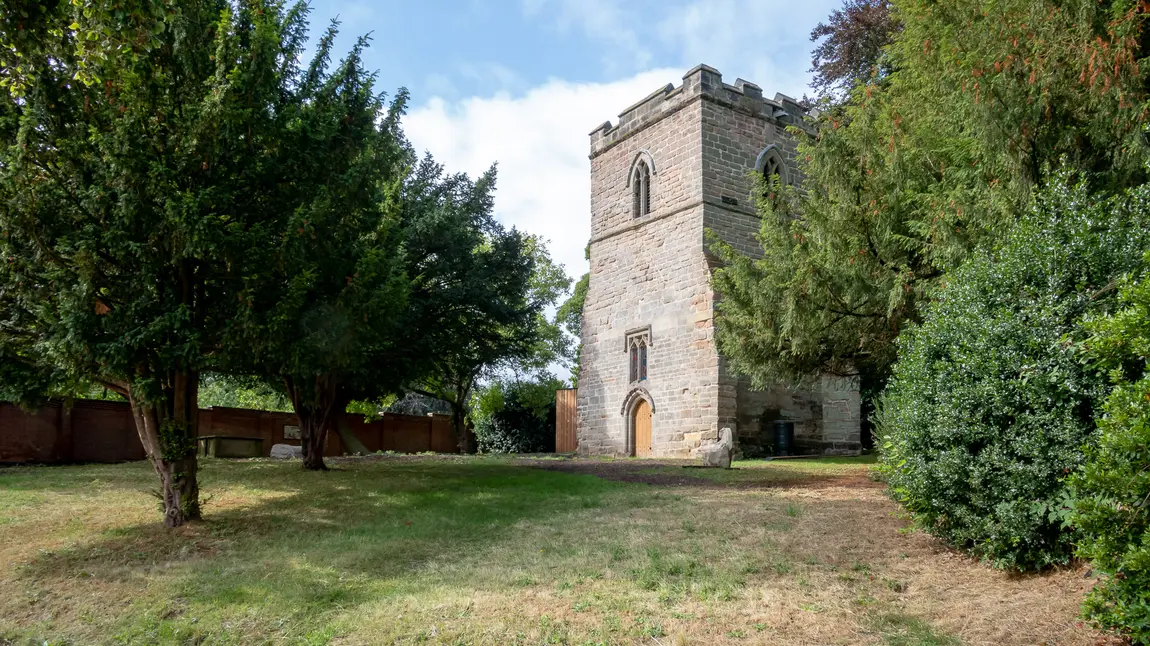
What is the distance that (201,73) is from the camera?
849 cm

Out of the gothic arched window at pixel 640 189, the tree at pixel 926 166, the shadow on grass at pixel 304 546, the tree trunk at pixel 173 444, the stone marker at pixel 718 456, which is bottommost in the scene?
the shadow on grass at pixel 304 546

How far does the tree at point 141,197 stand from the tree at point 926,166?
7.09 meters

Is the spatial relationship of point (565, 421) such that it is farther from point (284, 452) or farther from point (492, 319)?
point (284, 452)

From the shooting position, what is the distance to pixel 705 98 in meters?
19.5

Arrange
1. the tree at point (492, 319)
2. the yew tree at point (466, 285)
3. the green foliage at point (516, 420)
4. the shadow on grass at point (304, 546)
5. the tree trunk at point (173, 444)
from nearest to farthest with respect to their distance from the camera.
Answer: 1. the shadow on grass at point (304, 546)
2. the tree trunk at point (173, 444)
3. the yew tree at point (466, 285)
4. the tree at point (492, 319)
5. the green foliage at point (516, 420)

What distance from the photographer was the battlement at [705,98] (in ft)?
64.6

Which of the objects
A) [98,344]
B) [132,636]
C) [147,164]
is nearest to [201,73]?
[147,164]

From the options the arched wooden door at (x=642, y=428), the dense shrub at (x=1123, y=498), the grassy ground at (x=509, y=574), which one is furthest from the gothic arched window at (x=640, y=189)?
the dense shrub at (x=1123, y=498)

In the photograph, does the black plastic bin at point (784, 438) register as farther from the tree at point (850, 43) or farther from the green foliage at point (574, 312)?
the green foliage at point (574, 312)

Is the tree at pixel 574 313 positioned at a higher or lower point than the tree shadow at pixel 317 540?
higher

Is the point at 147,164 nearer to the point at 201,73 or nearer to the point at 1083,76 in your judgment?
the point at 201,73

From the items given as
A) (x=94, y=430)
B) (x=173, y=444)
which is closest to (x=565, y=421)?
(x=94, y=430)

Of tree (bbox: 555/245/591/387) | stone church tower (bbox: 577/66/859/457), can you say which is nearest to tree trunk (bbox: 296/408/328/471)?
stone church tower (bbox: 577/66/859/457)

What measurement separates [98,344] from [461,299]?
11570mm
